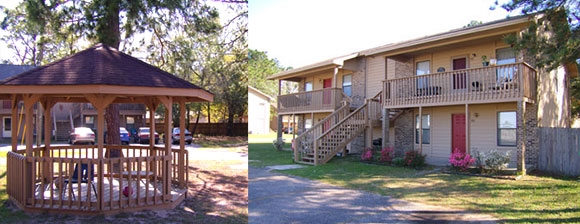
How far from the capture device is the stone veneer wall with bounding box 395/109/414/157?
17891 mm

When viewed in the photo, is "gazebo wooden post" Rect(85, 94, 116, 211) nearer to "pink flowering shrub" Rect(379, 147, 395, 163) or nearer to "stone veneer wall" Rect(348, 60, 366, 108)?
"pink flowering shrub" Rect(379, 147, 395, 163)

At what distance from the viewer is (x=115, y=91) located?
26.7ft

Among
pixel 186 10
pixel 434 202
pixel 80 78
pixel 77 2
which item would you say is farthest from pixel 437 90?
pixel 77 2

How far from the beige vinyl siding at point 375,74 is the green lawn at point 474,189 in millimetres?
5498

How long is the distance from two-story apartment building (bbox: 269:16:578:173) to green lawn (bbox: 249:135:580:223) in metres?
1.76

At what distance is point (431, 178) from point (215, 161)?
9673 mm

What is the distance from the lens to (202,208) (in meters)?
9.23

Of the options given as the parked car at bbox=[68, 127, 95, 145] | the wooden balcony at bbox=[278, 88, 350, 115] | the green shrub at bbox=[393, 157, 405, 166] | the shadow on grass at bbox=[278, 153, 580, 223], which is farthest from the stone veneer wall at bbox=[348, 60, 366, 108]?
the parked car at bbox=[68, 127, 95, 145]

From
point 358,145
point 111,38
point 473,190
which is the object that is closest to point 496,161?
point 473,190

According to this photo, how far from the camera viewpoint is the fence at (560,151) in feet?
42.2

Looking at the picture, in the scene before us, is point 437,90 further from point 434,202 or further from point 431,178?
point 434,202

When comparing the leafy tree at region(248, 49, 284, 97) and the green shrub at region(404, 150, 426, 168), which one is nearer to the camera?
the green shrub at region(404, 150, 426, 168)

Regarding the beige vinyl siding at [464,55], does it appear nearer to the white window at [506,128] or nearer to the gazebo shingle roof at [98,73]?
the white window at [506,128]

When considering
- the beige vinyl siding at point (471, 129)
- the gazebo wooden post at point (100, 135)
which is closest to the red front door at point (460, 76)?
the beige vinyl siding at point (471, 129)
